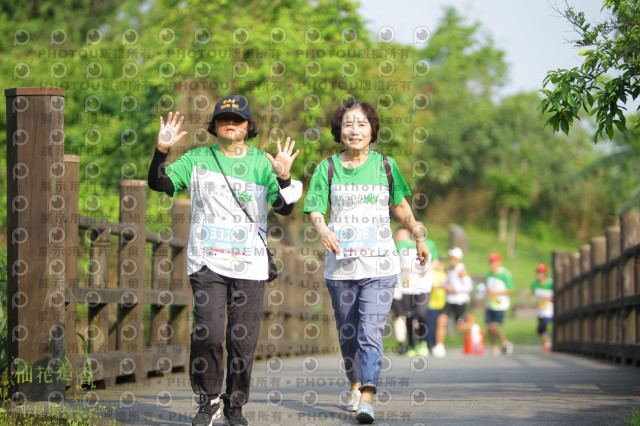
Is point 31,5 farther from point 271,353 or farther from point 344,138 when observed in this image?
point 344,138

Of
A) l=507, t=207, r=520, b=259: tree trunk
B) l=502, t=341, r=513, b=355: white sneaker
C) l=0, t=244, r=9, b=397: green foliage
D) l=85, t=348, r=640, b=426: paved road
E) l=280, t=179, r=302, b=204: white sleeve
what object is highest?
A: l=507, t=207, r=520, b=259: tree trunk

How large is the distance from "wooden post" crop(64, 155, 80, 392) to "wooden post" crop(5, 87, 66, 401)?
122mm

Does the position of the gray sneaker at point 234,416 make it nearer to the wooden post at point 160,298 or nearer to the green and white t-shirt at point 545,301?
the wooden post at point 160,298

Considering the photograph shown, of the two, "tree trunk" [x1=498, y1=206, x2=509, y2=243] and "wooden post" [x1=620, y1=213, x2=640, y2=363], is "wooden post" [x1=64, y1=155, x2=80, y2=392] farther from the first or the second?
"tree trunk" [x1=498, y1=206, x2=509, y2=243]

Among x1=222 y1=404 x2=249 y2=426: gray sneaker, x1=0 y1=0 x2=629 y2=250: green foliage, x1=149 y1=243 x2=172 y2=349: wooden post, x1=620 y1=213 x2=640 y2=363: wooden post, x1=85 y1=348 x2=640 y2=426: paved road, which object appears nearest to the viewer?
x1=222 y1=404 x2=249 y2=426: gray sneaker

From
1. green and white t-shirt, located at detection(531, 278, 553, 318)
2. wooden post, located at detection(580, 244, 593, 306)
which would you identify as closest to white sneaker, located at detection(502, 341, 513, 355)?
wooden post, located at detection(580, 244, 593, 306)

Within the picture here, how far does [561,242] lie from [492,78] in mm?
11749

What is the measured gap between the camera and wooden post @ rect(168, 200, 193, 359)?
27.8ft

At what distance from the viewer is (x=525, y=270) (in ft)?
167

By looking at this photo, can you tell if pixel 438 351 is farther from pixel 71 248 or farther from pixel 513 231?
pixel 513 231

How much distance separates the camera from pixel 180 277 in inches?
337

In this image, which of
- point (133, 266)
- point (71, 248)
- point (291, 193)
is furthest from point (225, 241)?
point (133, 266)

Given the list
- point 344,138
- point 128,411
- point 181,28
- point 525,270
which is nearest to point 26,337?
point 128,411

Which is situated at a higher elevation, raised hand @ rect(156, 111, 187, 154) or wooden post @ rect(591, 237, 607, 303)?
raised hand @ rect(156, 111, 187, 154)
